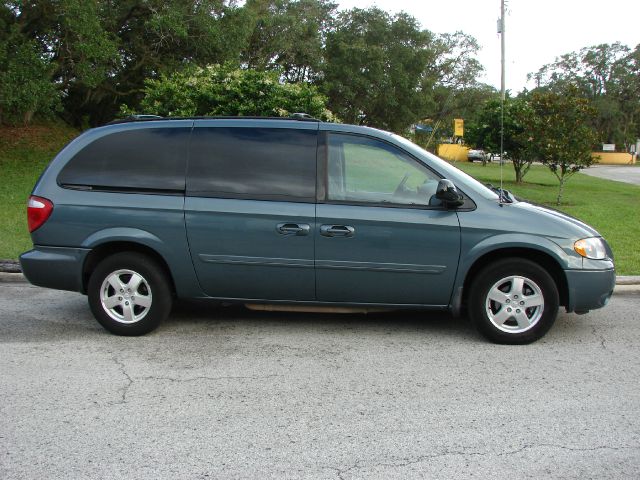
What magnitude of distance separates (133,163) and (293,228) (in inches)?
59.6

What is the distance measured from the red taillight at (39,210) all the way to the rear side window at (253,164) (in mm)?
1204

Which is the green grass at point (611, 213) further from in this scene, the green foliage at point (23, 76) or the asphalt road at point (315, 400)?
the green foliage at point (23, 76)

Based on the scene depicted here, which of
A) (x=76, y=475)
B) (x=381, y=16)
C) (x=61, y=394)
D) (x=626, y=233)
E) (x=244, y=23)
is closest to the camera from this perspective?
(x=76, y=475)

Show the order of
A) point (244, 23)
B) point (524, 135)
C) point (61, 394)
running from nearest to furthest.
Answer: point (61, 394), point (524, 135), point (244, 23)

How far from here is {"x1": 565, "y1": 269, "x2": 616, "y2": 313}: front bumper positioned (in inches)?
203

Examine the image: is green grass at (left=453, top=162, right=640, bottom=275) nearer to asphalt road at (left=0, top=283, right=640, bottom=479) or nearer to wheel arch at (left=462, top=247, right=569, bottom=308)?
wheel arch at (left=462, top=247, right=569, bottom=308)

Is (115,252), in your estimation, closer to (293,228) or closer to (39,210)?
(39,210)

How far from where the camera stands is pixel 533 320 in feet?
17.0

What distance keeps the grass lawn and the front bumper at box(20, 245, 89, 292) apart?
2.73 m

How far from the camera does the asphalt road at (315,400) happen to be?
3.32m

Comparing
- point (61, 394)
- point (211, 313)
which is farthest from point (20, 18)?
point (61, 394)

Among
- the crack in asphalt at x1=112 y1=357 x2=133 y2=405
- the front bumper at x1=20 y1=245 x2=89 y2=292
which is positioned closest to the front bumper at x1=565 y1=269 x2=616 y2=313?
the crack in asphalt at x1=112 y1=357 x2=133 y2=405

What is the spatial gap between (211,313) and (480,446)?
3.38 m

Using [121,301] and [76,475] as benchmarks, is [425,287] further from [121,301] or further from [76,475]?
[76,475]
